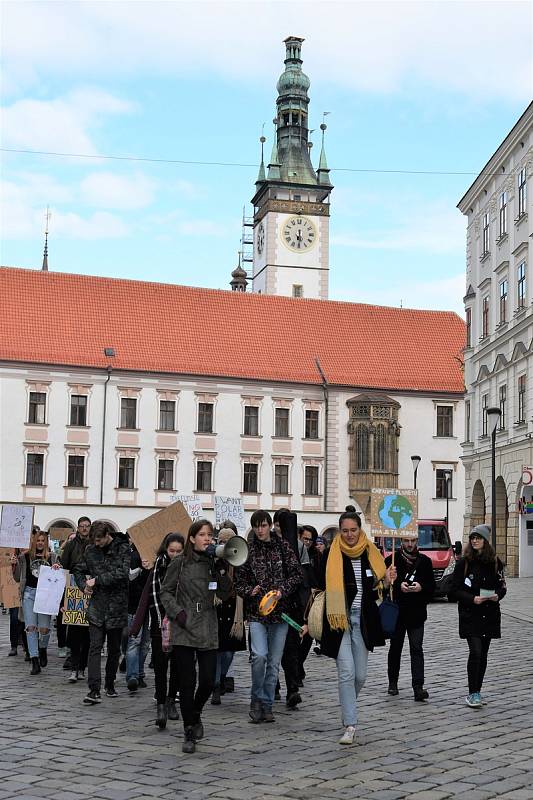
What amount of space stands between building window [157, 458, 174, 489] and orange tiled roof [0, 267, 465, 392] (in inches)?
179

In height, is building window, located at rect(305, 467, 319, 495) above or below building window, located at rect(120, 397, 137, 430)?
below

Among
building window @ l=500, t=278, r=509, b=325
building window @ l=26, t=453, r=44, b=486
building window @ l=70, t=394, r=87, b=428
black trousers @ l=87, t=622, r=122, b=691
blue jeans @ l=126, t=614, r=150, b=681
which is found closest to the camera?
black trousers @ l=87, t=622, r=122, b=691

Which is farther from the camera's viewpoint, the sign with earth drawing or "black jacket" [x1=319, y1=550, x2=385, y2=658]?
the sign with earth drawing

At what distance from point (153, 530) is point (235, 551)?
81.3 inches

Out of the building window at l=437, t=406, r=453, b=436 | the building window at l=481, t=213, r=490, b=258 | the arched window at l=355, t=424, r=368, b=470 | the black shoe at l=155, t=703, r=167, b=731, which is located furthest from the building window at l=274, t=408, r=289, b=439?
the black shoe at l=155, t=703, r=167, b=731

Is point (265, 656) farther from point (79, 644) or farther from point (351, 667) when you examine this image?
point (79, 644)

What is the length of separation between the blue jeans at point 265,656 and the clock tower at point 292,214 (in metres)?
78.2

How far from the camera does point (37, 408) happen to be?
53.7m

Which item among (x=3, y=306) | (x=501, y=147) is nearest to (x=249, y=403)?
(x=3, y=306)

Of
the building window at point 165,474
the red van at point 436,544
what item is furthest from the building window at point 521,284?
the building window at point 165,474

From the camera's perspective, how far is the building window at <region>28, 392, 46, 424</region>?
5350 centimetres

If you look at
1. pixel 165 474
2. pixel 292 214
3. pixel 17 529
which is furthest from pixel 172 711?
pixel 292 214

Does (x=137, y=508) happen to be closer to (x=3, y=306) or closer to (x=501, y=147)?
(x=3, y=306)

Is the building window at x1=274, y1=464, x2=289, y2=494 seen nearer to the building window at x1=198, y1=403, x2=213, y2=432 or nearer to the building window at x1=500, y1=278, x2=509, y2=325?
the building window at x1=198, y1=403, x2=213, y2=432
